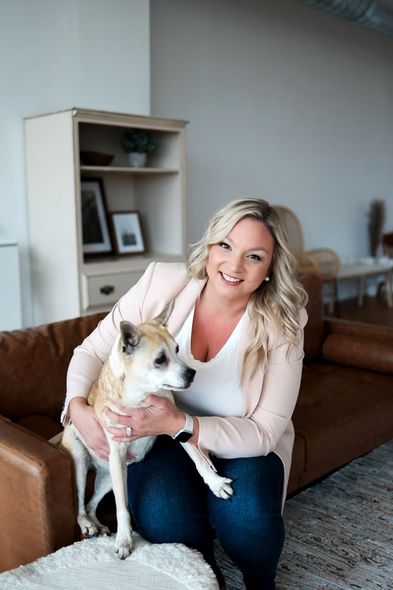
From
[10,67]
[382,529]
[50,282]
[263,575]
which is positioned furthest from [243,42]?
[263,575]

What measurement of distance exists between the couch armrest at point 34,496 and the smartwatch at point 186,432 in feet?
0.90

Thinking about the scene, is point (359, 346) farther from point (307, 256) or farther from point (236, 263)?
point (307, 256)

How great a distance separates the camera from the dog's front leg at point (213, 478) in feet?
5.15

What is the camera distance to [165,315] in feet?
5.23

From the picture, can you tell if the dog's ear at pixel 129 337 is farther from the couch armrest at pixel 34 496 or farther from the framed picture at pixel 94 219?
the framed picture at pixel 94 219

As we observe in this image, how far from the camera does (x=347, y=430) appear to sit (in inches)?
91.0

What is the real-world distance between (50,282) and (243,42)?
2.91 m

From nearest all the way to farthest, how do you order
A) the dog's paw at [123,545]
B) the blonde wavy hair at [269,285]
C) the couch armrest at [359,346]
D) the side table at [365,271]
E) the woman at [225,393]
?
1. the dog's paw at [123,545]
2. the woman at [225,393]
3. the blonde wavy hair at [269,285]
4. the couch armrest at [359,346]
5. the side table at [365,271]

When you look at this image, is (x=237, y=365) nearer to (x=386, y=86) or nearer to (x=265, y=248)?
(x=265, y=248)

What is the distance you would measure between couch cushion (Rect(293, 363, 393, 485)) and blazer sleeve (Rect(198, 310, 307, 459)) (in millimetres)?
541

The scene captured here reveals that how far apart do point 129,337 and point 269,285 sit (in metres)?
0.53

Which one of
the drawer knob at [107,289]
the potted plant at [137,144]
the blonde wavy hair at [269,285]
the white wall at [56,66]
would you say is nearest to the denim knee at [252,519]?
the blonde wavy hair at [269,285]

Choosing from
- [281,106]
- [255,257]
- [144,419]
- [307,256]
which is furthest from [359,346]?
[281,106]

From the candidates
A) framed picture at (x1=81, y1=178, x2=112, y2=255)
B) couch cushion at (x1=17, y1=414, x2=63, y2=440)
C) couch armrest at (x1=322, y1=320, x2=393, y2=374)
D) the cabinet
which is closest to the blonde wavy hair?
couch cushion at (x1=17, y1=414, x2=63, y2=440)
